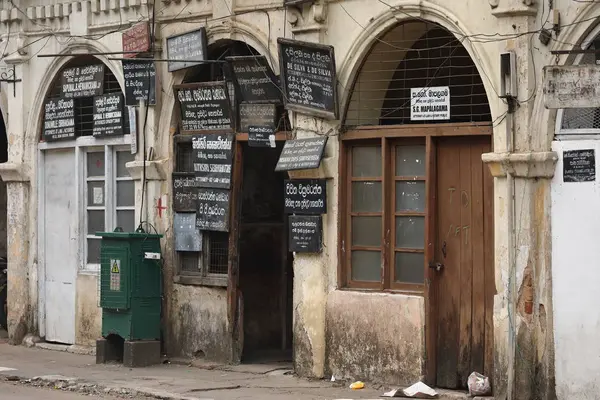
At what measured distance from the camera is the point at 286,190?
14750 mm

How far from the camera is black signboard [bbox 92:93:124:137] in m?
16.9

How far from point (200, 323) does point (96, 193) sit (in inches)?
106

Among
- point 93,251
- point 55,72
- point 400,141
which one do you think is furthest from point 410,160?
point 55,72

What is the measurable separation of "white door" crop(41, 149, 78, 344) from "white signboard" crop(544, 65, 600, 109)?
813 centimetres

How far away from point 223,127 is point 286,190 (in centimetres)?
151

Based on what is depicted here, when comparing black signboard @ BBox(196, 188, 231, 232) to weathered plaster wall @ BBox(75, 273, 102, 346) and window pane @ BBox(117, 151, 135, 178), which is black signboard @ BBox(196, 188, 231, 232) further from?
weathered plaster wall @ BBox(75, 273, 102, 346)

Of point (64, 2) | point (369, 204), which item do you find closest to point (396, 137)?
point (369, 204)

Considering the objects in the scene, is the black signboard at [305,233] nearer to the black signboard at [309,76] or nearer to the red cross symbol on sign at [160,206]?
the black signboard at [309,76]

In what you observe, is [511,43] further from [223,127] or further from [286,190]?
[223,127]

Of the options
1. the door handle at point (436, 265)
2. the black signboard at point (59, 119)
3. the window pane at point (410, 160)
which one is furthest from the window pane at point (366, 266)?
the black signboard at point (59, 119)

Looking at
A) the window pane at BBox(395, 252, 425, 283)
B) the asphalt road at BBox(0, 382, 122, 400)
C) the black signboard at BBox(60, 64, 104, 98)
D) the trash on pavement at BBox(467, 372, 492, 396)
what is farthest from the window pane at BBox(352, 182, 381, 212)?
the black signboard at BBox(60, 64, 104, 98)

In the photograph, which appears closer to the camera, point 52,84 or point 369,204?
point 369,204

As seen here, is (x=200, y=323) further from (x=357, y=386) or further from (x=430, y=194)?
(x=430, y=194)

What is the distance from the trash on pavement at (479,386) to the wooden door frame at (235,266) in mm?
3691
